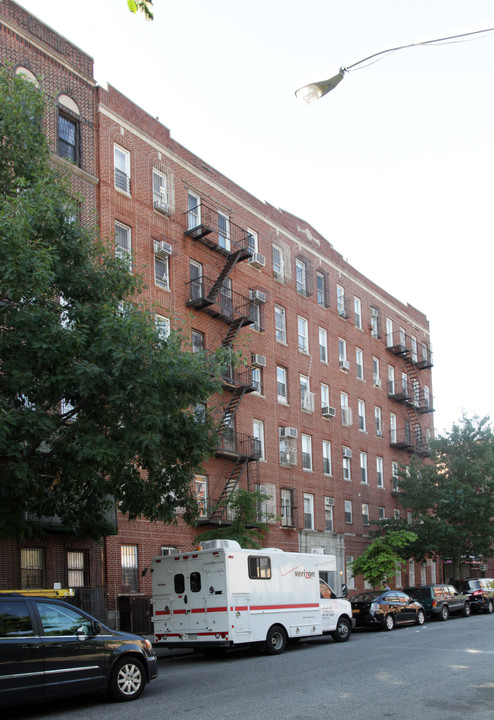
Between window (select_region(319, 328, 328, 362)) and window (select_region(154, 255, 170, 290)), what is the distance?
12.4 meters

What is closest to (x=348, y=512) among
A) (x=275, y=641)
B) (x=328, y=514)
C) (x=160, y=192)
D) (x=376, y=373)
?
(x=328, y=514)

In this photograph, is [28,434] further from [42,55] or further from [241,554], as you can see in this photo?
[42,55]

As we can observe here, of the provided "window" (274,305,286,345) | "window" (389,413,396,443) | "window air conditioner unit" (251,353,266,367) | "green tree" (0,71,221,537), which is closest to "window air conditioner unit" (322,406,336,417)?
"window" (274,305,286,345)

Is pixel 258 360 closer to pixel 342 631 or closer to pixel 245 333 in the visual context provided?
pixel 245 333

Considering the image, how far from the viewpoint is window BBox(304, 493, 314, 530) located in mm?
35409

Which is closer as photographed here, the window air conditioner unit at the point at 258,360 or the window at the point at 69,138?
the window at the point at 69,138

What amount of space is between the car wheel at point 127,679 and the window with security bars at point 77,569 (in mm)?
11382

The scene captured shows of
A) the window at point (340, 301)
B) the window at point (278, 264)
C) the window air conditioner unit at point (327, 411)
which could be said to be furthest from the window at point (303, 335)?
the window at point (340, 301)

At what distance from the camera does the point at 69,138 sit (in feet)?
84.6

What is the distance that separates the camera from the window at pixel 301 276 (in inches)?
1498

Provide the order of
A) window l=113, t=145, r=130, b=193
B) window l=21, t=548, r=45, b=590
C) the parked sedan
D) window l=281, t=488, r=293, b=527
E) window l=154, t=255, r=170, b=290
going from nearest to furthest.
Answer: window l=21, t=548, r=45, b=590
the parked sedan
window l=113, t=145, r=130, b=193
window l=154, t=255, r=170, b=290
window l=281, t=488, r=293, b=527

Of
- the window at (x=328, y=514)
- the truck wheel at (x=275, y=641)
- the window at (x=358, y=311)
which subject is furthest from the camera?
the window at (x=358, y=311)

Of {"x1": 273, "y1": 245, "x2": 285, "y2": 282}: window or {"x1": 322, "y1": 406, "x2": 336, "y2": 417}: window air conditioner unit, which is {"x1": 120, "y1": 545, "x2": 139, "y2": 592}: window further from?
{"x1": 273, "y1": 245, "x2": 285, "y2": 282}: window

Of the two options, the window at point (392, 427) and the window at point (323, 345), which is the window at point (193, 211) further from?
the window at point (392, 427)
